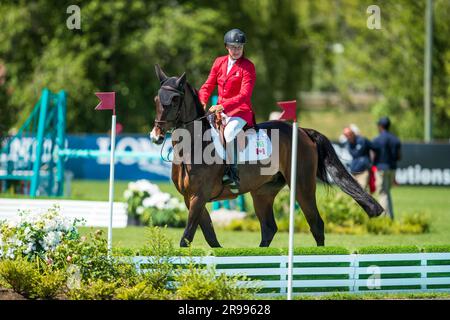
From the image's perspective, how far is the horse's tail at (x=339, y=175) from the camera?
431 inches

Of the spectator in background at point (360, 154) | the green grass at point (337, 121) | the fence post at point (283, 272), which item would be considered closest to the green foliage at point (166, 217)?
the spectator in background at point (360, 154)

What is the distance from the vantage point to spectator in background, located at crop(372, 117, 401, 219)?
17.2 meters

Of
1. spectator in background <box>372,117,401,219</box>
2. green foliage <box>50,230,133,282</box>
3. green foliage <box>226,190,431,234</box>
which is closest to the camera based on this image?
green foliage <box>50,230,133,282</box>

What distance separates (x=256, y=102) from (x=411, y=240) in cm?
2359

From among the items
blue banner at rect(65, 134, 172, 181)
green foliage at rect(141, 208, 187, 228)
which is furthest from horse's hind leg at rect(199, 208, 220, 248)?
blue banner at rect(65, 134, 172, 181)

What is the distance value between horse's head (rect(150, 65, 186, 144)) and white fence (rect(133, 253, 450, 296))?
176 centimetres

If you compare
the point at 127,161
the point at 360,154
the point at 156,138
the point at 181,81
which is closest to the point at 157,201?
the point at 360,154

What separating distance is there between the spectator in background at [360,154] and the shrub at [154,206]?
3555 mm

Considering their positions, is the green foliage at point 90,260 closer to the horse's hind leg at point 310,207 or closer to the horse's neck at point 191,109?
the horse's neck at point 191,109

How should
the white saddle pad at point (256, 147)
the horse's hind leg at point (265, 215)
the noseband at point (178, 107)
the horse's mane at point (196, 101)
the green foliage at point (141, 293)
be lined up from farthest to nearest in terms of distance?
the horse's hind leg at point (265, 215) → the white saddle pad at point (256, 147) → the horse's mane at point (196, 101) → the noseband at point (178, 107) → the green foliage at point (141, 293)

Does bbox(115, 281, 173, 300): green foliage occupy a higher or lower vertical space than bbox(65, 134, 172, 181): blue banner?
lower

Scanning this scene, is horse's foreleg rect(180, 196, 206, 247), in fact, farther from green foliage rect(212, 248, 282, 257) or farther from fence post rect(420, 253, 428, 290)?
fence post rect(420, 253, 428, 290)
